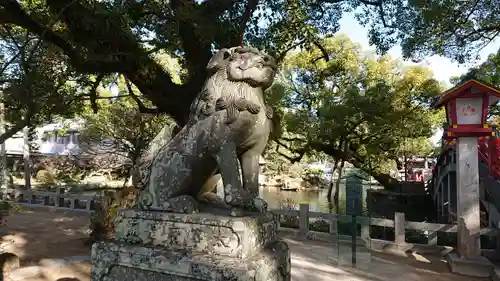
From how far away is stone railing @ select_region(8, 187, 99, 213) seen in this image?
11.4 metres

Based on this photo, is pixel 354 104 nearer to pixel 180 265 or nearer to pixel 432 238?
pixel 432 238

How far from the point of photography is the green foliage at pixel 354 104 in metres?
12.9

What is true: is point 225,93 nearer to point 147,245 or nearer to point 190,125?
point 190,125

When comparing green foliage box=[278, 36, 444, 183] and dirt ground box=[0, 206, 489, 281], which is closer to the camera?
dirt ground box=[0, 206, 489, 281]

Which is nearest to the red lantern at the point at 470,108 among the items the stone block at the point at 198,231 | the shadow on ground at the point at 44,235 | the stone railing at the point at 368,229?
the stone railing at the point at 368,229

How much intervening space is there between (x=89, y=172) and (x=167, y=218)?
1948 cm

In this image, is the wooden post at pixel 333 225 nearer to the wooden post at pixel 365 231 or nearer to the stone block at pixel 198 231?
the wooden post at pixel 365 231

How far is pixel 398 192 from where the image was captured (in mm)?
16922

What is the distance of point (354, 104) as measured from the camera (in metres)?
12.5

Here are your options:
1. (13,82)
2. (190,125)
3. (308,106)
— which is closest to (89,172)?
(308,106)

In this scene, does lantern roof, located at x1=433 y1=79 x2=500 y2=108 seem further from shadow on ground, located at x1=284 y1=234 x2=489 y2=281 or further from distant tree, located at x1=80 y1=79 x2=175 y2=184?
distant tree, located at x1=80 y1=79 x2=175 y2=184

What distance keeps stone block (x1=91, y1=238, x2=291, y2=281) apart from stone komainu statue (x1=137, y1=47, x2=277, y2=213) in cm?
27

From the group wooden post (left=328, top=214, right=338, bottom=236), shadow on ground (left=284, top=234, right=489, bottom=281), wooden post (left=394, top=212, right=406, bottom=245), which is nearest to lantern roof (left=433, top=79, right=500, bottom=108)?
wooden post (left=394, top=212, right=406, bottom=245)

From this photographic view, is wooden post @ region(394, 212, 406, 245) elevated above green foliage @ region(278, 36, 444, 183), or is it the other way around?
green foliage @ region(278, 36, 444, 183)
